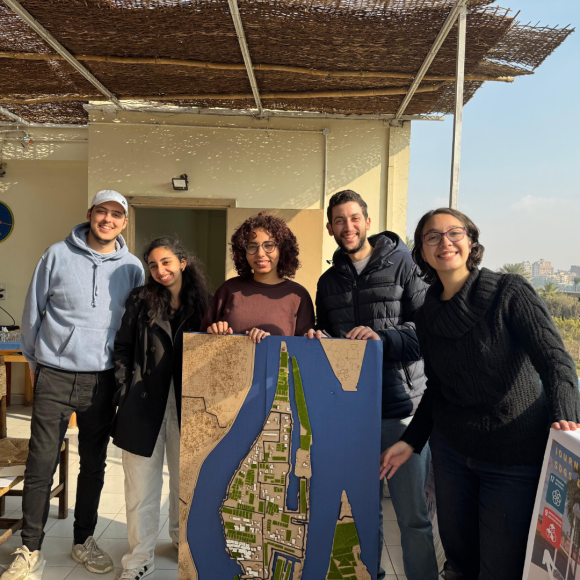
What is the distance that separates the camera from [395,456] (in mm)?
1854

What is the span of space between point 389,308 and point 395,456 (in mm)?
586

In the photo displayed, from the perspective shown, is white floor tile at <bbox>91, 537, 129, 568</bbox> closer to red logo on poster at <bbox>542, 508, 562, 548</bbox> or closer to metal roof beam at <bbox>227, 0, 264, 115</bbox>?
red logo on poster at <bbox>542, 508, 562, 548</bbox>

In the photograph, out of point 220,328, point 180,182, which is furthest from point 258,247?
point 180,182

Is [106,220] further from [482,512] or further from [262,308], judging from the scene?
[482,512]

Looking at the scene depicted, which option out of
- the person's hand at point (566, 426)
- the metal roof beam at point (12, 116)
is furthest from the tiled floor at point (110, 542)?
the metal roof beam at point (12, 116)

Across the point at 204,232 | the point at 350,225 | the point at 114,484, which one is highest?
the point at 204,232

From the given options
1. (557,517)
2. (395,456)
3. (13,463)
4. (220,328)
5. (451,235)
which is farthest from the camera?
(13,463)

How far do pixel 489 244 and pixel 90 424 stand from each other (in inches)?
78.3

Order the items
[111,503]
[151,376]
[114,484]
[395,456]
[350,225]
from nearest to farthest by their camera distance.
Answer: [395,456] → [350,225] → [151,376] → [111,503] → [114,484]

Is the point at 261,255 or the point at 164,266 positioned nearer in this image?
the point at 261,255

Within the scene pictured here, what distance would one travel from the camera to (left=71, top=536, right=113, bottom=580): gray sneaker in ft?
7.93

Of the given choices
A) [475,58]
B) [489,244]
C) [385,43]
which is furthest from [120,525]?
[475,58]

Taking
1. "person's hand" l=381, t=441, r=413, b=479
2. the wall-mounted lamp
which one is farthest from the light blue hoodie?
the wall-mounted lamp

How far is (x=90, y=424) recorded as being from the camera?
2381 mm
